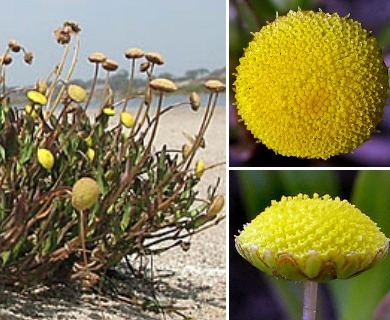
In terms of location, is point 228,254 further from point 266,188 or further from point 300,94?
point 300,94

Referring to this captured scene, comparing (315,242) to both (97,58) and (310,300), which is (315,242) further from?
(97,58)

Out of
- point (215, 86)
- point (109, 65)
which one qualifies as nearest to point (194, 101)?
point (215, 86)

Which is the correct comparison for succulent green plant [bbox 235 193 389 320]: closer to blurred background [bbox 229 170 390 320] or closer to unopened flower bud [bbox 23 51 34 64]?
blurred background [bbox 229 170 390 320]

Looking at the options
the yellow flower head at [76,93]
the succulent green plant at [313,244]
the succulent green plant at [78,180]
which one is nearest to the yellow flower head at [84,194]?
the succulent green plant at [78,180]

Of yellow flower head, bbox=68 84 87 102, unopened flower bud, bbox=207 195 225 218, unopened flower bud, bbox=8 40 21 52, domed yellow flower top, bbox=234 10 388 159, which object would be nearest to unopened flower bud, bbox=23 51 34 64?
unopened flower bud, bbox=8 40 21 52

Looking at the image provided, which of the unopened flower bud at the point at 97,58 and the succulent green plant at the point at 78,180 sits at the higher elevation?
the unopened flower bud at the point at 97,58

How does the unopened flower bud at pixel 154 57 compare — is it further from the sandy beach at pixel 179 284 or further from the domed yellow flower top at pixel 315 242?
the domed yellow flower top at pixel 315 242

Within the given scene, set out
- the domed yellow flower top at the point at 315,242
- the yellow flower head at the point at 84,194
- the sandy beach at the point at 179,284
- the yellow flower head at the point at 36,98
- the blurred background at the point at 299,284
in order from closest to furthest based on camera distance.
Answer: the domed yellow flower top at the point at 315,242 < the blurred background at the point at 299,284 < the yellow flower head at the point at 84,194 < the yellow flower head at the point at 36,98 < the sandy beach at the point at 179,284
